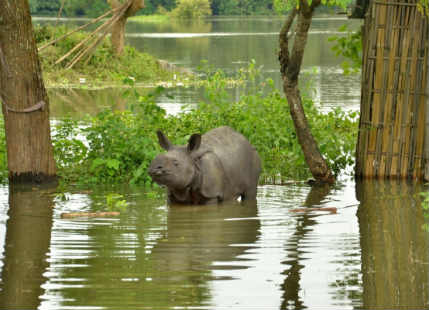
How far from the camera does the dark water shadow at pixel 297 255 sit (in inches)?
273

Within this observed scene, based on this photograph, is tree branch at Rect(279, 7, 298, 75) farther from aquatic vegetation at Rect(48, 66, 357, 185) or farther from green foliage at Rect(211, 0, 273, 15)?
green foliage at Rect(211, 0, 273, 15)

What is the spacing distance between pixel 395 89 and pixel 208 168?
333 centimetres

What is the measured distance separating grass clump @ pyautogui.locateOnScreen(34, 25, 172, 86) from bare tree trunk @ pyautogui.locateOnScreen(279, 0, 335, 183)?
607 inches

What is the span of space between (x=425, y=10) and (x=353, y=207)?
2.97m

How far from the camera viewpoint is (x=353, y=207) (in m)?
10.9

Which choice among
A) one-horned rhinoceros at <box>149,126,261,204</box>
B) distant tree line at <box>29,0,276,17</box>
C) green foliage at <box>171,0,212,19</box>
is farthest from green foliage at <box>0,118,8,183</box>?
green foliage at <box>171,0,212,19</box>

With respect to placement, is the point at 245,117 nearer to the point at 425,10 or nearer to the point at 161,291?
the point at 425,10

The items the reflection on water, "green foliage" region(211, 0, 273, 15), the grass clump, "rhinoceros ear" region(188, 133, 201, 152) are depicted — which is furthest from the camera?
"green foliage" region(211, 0, 273, 15)

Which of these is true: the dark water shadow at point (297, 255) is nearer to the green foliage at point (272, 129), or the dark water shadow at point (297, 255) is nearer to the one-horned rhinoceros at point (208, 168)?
the one-horned rhinoceros at point (208, 168)

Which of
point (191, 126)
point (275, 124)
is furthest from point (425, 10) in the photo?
point (191, 126)

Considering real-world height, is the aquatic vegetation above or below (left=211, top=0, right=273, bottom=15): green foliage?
below

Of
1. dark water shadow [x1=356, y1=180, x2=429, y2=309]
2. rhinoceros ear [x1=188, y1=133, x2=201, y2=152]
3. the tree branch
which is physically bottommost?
dark water shadow [x1=356, y1=180, x2=429, y2=309]

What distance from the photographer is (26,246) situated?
29.4ft

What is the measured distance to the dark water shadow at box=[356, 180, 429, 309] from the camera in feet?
23.0
